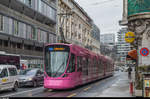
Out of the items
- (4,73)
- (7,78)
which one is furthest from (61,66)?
(4,73)

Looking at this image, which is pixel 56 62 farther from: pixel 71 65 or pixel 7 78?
pixel 7 78

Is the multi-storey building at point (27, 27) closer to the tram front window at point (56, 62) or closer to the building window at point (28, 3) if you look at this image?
the building window at point (28, 3)

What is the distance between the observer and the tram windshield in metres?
16.6

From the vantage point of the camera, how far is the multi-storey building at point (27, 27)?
1484 inches

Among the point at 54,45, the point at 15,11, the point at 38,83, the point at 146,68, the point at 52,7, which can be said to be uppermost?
the point at 52,7

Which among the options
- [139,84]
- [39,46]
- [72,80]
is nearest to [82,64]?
[72,80]

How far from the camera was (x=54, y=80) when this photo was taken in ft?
54.1

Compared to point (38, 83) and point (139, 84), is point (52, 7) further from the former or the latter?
A: point (139, 84)

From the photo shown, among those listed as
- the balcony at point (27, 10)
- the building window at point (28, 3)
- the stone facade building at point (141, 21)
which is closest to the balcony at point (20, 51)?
the balcony at point (27, 10)

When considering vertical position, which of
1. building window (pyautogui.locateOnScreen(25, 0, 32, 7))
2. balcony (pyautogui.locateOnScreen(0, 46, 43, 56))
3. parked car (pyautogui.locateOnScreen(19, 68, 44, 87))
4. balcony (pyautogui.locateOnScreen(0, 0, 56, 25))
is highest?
building window (pyautogui.locateOnScreen(25, 0, 32, 7))

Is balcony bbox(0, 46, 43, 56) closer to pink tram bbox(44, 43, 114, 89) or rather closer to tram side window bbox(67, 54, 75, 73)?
pink tram bbox(44, 43, 114, 89)

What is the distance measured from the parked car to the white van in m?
2.41

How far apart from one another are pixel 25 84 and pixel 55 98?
766cm

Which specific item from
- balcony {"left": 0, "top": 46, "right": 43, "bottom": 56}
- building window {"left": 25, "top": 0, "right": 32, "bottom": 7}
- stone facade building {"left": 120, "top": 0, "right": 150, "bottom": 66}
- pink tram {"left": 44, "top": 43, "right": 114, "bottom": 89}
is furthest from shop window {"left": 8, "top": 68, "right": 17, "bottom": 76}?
building window {"left": 25, "top": 0, "right": 32, "bottom": 7}
